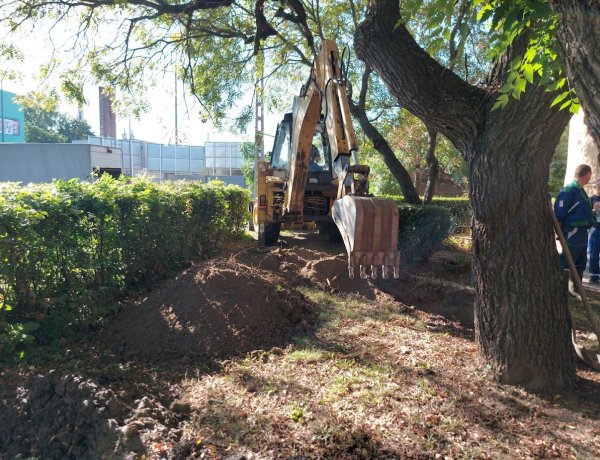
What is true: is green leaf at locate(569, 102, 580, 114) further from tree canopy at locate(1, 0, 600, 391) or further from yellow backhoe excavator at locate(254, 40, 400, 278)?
yellow backhoe excavator at locate(254, 40, 400, 278)

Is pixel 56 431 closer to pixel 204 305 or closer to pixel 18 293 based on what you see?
pixel 18 293

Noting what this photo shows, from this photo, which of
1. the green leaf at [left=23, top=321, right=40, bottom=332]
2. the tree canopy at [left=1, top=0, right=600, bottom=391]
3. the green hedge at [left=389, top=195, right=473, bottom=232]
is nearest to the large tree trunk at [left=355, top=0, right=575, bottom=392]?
the tree canopy at [left=1, top=0, right=600, bottom=391]

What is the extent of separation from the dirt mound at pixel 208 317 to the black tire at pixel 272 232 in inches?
163

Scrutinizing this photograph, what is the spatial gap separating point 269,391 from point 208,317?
1.59m

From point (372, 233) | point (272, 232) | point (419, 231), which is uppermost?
point (372, 233)

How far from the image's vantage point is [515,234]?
382 centimetres

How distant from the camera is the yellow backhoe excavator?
4.12m

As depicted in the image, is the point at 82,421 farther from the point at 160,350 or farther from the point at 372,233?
the point at 372,233

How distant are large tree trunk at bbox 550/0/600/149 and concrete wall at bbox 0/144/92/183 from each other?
20.3 m

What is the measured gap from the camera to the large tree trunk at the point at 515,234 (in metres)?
3.74

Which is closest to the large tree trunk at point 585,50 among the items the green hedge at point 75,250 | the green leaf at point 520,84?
the green leaf at point 520,84

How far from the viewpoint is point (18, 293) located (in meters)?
4.40

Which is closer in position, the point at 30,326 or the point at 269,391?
the point at 269,391

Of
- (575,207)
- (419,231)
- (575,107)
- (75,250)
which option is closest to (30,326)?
(75,250)
